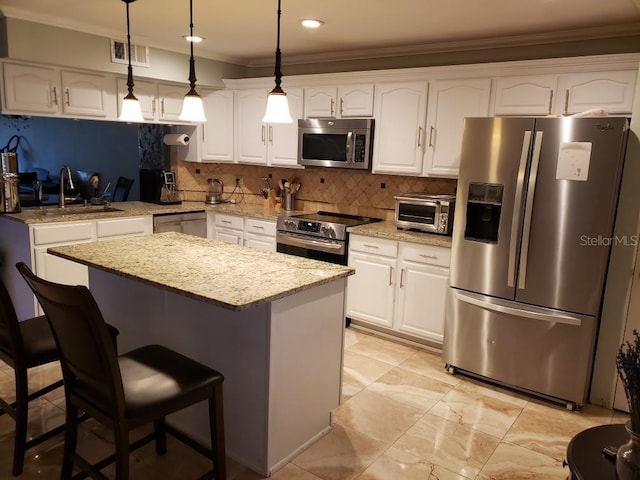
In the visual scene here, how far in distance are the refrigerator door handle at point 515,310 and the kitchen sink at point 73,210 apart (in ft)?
10.2

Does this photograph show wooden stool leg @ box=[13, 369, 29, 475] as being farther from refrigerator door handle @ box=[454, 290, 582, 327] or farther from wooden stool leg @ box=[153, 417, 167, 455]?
refrigerator door handle @ box=[454, 290, 582, 327]

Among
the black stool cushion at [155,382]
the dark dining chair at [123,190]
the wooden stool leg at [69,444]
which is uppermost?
the dark dining chair at [123,190]

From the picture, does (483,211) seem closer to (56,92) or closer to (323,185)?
(323,185)

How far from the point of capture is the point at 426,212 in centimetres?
385

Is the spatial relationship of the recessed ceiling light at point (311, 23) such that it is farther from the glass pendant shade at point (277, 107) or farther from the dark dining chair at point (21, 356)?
the dark dining chair at point (21, 356)

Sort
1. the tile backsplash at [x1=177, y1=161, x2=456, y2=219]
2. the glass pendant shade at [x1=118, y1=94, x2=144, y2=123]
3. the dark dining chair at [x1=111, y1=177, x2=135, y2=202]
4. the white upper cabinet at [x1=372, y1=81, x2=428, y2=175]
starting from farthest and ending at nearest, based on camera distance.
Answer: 1. the dark dining chair at [x1=111, y1=177, x2=135, y2=202]
2. the tile backsplash at [x1=177, y1=161, x2=456, y2=219]
3. the white upper cabinet at [x1=372, y1=81, x2=428, y2=175]
4. the glass pendant shade at [x1=118, y1=94, x2=144, y2=123]

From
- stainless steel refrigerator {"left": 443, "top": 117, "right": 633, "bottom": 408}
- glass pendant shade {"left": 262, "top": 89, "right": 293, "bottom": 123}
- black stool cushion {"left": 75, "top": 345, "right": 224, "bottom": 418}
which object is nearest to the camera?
black stool cushion {"left": 75, "top": 345, "right": 224, "bottom": 418}

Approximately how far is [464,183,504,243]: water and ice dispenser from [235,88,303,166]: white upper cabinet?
6.50ft

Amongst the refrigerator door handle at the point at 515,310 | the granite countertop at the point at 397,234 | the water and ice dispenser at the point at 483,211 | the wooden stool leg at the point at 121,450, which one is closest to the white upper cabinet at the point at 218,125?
the granite countertop at the point at 397,234

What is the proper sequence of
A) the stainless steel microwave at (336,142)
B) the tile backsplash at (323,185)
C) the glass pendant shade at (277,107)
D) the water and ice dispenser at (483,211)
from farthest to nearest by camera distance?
the tile backsplash at (323,185) < the stainless steel microwave at (336,142) < the water and ice dispenser at (483,211) < the glass pendant shade at (277,107)

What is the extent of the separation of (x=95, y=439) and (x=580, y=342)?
9.07 ft

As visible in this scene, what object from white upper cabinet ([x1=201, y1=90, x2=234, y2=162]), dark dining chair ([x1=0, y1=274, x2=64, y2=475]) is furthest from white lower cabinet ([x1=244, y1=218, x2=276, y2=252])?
dark dining chair ([x1=0, y1=274, x2=64, y2=475])

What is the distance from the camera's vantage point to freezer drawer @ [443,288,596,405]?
2.94 m

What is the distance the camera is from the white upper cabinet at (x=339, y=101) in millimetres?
4133
